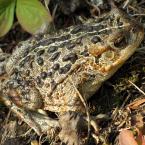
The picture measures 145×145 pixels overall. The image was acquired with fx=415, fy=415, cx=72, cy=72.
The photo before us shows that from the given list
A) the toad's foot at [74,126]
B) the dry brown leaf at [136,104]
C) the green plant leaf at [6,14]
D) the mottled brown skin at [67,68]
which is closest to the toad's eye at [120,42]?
the mottled brown skin at [67,68]

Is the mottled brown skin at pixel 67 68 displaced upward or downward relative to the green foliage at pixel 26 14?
downward

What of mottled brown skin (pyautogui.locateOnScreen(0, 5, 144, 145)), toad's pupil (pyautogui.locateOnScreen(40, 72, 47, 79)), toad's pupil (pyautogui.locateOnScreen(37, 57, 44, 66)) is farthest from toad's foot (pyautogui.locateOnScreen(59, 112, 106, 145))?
toad's pupil (pyautogui.locateOnScreen(37, 57, 44, 66))

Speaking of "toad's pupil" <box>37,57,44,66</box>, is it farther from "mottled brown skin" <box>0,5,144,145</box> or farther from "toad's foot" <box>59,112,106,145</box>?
"toad's foot" <box>59,112,106,145</box>

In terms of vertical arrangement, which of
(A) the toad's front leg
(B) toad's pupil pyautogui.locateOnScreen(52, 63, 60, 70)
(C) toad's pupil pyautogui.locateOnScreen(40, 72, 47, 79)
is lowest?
(A) the toad's front leg

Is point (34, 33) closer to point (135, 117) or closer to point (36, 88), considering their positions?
point (36, 88)

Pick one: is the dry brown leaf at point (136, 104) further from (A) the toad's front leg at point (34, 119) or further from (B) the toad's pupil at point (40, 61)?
(B) the toad's pupil at point (40, 61)

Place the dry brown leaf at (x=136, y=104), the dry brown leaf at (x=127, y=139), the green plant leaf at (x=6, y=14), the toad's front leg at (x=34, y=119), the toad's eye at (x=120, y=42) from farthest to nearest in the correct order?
the green plant leaf at (x=6, y=14), the toad's front leg at (x=34, y=119), the dry brown leaf at (x=136, y=104), the toad's eye at (x=120, y=42), the dry brown leaf at (x=127, y=139)
